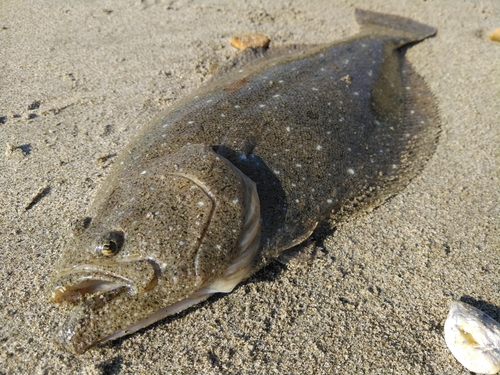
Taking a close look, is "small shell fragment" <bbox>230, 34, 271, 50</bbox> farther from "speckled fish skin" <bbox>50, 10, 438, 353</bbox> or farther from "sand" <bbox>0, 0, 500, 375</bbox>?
"speckled fish skin" <bbox>50, 10, 438, 353</bbox>

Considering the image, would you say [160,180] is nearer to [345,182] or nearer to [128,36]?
[345,182]

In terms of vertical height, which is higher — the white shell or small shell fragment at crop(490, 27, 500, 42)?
small shell fragment at crop(490, 27, 500, 42)

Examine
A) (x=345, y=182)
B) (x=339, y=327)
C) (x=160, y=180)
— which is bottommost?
(x=339, y=327)

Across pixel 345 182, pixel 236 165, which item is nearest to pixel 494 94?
pixel 345 182

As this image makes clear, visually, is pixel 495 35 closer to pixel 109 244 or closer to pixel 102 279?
pixel 109 244

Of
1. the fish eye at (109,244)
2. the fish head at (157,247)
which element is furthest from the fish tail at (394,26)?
the fish eye at (109,244)

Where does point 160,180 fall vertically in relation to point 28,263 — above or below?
above

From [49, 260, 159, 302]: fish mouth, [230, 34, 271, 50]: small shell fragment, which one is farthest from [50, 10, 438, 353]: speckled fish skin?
[230, 34, 271, 50]: small shell fragment
